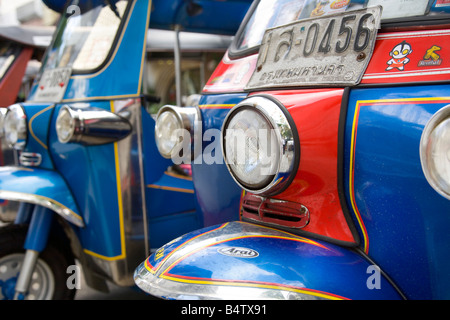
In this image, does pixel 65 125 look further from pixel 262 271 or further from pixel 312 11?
pixel 262 271

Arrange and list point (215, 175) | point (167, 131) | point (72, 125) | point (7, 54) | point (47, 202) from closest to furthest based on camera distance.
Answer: point (215, 175) < point (167, 131) < point (72, 125) < point (47, 202) < point (7, 54)

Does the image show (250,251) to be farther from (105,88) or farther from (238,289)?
(105,88)

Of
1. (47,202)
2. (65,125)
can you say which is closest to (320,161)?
(65,125)

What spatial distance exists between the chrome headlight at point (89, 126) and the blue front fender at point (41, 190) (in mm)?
303

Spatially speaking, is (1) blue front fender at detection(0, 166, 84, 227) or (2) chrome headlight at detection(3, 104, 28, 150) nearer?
(1) blue front fender at detection(0, 166, 84, 227)

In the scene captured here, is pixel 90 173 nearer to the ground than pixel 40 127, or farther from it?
nearer to the ground

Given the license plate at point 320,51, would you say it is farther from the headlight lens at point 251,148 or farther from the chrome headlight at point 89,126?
the chrome headlight at point 89,126

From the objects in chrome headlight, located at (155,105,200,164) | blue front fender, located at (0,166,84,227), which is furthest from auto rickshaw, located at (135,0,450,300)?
blue front fender, located at (0,166,84,227)

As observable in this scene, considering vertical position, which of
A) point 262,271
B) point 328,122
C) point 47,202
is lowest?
point 47,202

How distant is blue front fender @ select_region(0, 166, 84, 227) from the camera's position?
2.24 metres

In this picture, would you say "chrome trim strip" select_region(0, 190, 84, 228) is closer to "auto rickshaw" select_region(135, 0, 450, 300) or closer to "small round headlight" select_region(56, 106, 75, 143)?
"small round headlight" select_region(56, 106, 75, 143)

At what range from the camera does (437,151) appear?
0.97 meters

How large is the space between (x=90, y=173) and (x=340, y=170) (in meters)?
1.60

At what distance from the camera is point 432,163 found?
0.98m
